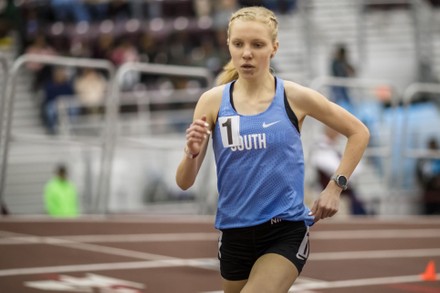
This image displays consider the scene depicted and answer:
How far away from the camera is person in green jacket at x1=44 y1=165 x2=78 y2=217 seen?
1527 centimetres

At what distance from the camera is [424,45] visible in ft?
79.0

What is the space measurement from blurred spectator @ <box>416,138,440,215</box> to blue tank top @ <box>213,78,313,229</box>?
37.0 ft

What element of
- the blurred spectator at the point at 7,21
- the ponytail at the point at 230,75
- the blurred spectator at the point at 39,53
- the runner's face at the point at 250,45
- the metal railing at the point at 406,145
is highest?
the blurred spectator at the point at 7,21

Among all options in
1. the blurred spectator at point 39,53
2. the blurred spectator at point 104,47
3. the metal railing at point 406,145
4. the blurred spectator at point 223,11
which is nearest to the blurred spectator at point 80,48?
the blurred spectator at point 104,47

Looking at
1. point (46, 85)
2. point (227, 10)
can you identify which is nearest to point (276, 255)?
point (46, 85)

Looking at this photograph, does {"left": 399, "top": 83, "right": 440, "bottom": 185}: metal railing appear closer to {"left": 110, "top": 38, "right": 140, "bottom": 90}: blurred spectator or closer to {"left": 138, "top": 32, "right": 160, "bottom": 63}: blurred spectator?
{"left": 138, "top": 32, "right": 160, "bottom": 63}: blurred spectator

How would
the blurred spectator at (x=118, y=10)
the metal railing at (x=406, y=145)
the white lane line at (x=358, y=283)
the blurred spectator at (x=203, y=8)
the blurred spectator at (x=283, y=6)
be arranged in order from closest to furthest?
the white lane line at (x=358, y=283) → the metal railing at (x=406, y=145) → the blurred spectator at (x=203, y=8) → the blurred spectator at (x=118, y=10) → the blurred spectator at (x=283, y=6)

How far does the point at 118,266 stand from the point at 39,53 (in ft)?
37.6

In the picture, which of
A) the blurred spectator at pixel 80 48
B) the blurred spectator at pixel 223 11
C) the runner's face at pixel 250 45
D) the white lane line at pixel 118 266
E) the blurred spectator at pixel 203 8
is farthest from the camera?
the blurred spectator at pixel 203 8

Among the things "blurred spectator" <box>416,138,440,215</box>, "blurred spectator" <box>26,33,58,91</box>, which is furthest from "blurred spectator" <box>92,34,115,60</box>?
"blurred spectator" <box>416,138,440,215</box>

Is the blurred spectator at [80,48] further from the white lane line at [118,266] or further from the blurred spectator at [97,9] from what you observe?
the white lane line at [118,266]

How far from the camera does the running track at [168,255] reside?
915 cm

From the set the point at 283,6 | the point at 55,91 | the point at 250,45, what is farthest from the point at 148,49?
the point at 250,45

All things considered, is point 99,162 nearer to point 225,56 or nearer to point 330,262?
point 330,262
